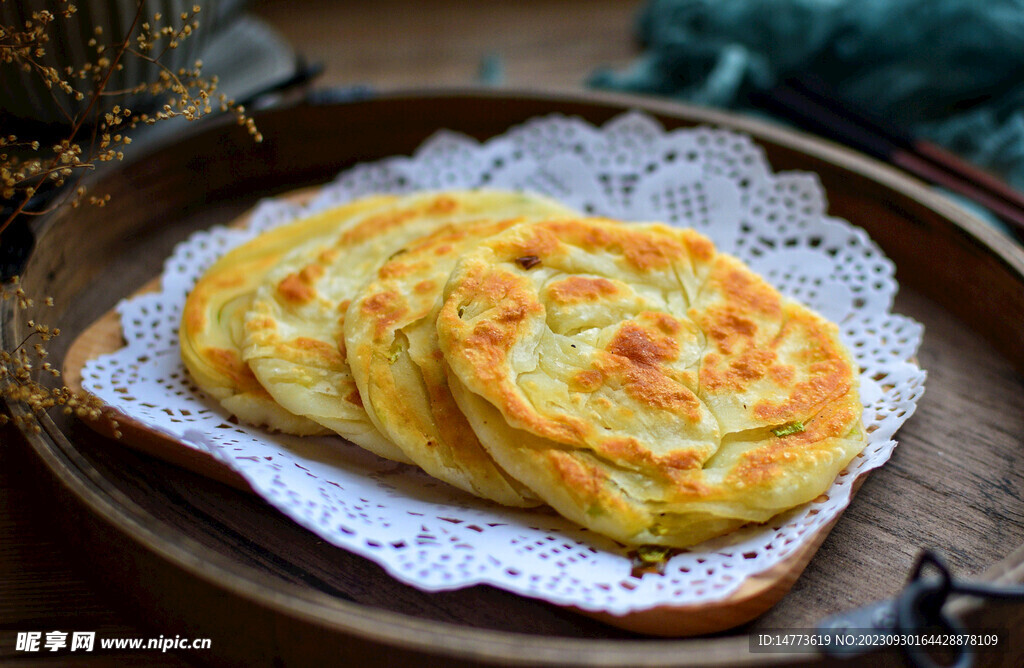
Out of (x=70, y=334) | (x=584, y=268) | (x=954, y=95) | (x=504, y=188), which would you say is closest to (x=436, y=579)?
(x=584, y=268)

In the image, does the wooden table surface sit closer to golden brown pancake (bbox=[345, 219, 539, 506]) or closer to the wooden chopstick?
the wooden chopstick

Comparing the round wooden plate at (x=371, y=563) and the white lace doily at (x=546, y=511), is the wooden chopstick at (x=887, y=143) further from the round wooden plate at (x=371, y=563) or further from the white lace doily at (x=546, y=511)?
the white lace doily at (x=546, y=511)

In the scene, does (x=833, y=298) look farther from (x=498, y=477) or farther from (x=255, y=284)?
(x=255, y=284)

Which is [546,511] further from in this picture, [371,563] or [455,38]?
[455,38]

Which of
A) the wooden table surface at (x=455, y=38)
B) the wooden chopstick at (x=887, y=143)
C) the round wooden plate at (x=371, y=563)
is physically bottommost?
the round wooden plate at (x=371, y=563)

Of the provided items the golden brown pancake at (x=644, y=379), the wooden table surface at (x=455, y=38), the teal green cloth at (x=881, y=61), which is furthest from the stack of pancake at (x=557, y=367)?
the teal green cloth at (x=881, y=61)

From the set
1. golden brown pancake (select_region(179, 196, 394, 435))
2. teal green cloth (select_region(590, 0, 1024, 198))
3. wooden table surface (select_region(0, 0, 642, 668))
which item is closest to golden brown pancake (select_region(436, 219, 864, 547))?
golden brown pancake (select_region(179, 196, 394, 435))
